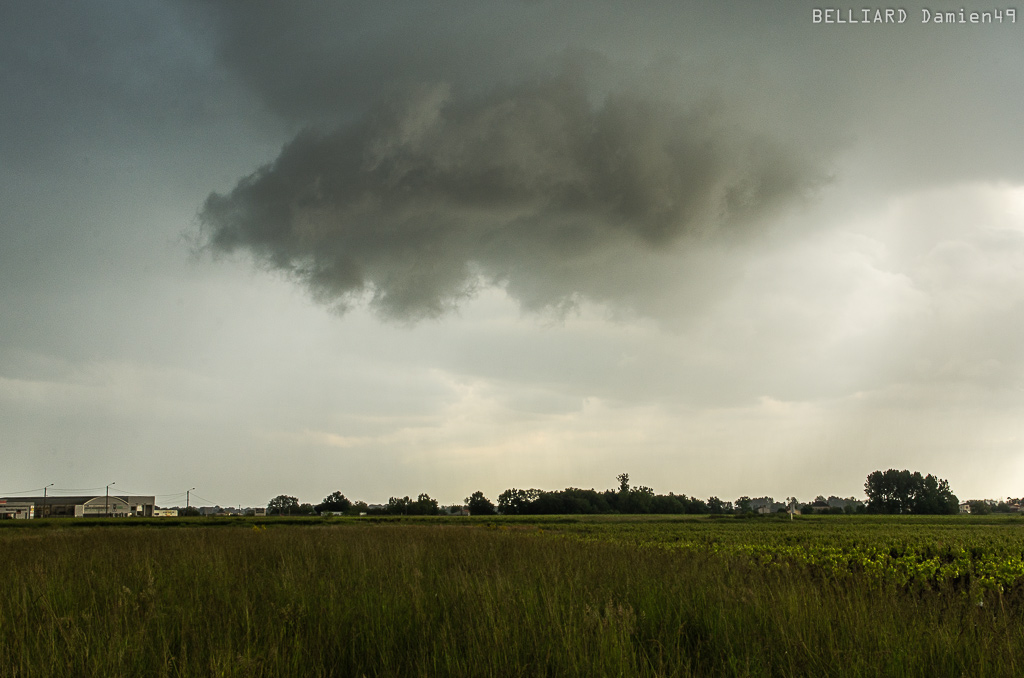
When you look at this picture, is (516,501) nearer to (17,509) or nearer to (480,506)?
(480,506)

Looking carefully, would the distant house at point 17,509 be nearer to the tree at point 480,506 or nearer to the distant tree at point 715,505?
the tree at point 480,506

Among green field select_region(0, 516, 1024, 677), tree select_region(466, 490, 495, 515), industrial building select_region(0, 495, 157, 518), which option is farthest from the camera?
industrial building select_region(0, 495, 157, 518)

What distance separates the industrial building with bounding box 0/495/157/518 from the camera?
4707 inches

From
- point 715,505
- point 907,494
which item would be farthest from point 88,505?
point 907,494

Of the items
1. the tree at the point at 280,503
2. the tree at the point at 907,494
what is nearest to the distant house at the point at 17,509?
the tree at the point at 280,503

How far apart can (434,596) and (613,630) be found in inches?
86.4

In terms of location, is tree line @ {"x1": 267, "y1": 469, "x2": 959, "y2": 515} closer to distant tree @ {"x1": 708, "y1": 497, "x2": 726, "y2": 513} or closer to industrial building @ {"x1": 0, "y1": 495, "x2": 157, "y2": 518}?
distant tree @ {"x1": 708, "y1": 497, "x2": 726, "y2": 513}

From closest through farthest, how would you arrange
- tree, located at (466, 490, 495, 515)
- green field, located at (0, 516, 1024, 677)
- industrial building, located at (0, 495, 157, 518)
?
green field, located at (0, 516, 1024, 677), tree, located at (466, 490, 495, 515), industrial building, located at (0, 495, 157, 518)

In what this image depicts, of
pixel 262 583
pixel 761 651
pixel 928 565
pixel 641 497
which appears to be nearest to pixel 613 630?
pixel 761 651

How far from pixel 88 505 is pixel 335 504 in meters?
57.1

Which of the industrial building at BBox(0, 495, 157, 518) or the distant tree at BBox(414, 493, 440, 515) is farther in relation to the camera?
the industrial building at BBox(0, 495, 157, 518)

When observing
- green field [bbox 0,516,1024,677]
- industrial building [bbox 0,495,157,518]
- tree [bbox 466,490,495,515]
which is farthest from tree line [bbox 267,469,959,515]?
green field [bbox 0,516,1024,677]

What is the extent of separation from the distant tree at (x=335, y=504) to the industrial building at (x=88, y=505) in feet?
132

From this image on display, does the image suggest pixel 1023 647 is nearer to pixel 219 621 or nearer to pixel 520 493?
pixel 219 621
